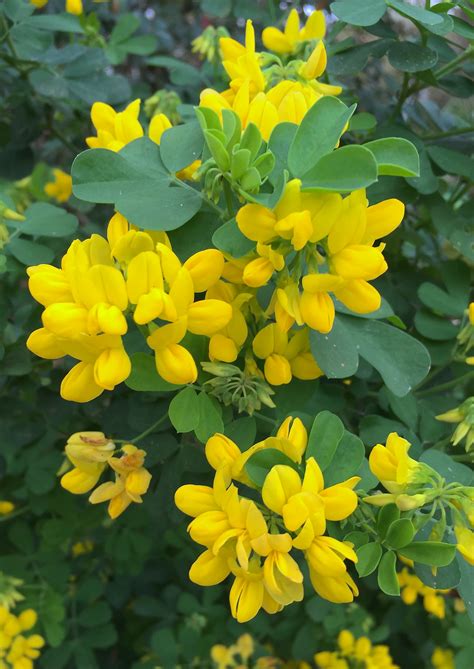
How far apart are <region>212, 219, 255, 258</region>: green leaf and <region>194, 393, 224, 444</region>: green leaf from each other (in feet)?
0.55

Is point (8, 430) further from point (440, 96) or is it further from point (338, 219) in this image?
point (440, 96)

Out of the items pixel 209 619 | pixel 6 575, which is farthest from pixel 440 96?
pixel 6 575

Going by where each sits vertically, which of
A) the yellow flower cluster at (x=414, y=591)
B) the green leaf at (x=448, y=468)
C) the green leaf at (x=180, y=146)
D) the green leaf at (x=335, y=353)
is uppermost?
the green leaf at (x=180, y=146)

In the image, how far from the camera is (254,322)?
0.72 metres

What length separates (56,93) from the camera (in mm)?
1106

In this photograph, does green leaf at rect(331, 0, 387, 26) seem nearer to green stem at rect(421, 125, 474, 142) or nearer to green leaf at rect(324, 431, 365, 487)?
green stem at rect(421, 125, 474, 142)

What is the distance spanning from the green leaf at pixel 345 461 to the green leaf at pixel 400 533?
61 millimetres

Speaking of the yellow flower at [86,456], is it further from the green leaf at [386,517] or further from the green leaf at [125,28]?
the green leaf at [125,28]

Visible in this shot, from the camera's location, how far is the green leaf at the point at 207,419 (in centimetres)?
67

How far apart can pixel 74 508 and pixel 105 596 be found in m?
0.38

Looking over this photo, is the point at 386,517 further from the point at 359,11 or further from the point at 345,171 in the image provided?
the point at 359,11

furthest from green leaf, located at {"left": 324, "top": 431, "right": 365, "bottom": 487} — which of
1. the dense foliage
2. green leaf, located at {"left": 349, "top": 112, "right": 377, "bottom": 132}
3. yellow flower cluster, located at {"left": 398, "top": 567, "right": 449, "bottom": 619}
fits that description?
yellow flower cluster, located at {"left": 398, "top": 567, "right": 449, "bottom": 619}

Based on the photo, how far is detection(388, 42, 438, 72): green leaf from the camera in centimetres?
86

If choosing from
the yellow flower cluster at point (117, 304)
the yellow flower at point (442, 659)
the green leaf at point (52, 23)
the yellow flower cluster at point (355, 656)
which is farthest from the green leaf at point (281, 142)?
the yellow flower at point (442, 659)
